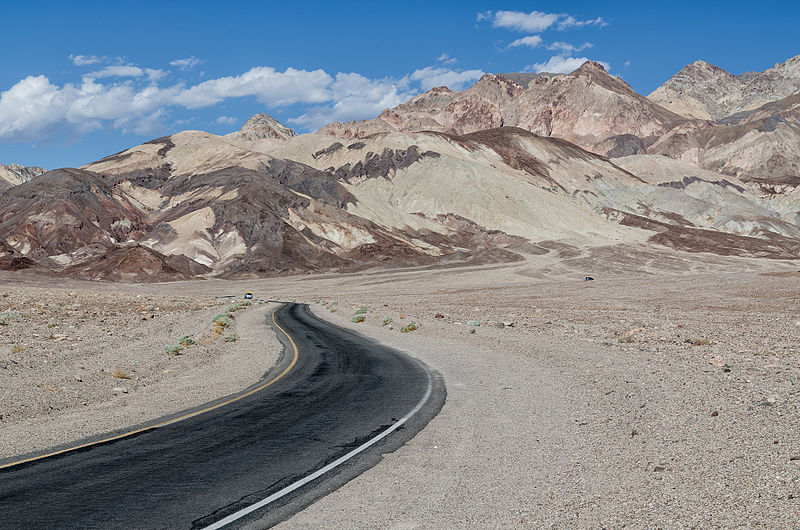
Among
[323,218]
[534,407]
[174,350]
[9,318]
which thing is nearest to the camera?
[534,407]

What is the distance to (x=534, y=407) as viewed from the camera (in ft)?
42.4

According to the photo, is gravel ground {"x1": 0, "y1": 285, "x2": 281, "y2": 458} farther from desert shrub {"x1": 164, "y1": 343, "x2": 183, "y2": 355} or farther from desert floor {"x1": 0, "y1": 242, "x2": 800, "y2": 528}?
desert shrub {"x1": 164, "y1": 343, "x2": 183, "y2": 355}

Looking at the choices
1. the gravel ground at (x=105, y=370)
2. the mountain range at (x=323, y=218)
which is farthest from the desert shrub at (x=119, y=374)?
the mountain range at (x=323, y=218)

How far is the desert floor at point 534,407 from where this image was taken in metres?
7.35

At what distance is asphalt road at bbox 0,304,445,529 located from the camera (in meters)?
6.89

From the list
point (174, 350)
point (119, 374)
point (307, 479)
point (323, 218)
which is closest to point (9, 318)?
point (174, 350)

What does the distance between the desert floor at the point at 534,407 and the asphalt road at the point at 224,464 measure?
1.92 feet

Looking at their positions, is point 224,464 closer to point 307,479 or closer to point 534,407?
point 307,479

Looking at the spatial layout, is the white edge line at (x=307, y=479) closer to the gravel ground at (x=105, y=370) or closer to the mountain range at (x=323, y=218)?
the gravel ground at (x=105, y=370)

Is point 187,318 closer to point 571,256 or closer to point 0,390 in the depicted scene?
point 0,390

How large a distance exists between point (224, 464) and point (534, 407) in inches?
274

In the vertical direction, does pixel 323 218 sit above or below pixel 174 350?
above

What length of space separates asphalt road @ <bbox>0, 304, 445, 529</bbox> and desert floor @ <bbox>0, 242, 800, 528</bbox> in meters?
0.59

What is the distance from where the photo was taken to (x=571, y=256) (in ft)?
416
